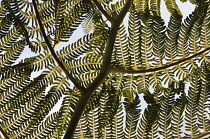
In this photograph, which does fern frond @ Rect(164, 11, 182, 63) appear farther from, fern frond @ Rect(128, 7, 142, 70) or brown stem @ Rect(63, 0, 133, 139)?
brown stem @ Rect(63, 0, 133, 139)

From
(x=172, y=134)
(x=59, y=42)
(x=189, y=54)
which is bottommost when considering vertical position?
(x=172, y=134)

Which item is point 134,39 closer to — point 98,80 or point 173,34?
point 173,34

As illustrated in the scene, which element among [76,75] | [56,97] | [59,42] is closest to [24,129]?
[56,97]

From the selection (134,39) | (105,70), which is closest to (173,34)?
(134,39)

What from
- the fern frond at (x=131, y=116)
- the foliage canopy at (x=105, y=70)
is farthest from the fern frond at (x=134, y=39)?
the fern frond at (x=131, y=116)

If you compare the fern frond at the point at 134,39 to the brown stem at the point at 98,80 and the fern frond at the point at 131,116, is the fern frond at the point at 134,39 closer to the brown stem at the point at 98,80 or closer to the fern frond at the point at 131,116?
the brown stem at the point at 98,80

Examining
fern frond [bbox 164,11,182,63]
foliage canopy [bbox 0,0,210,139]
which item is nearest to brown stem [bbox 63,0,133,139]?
foliage canopy [bbox 0,0,210,139]

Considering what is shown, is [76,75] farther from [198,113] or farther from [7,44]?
[198,113]
